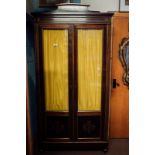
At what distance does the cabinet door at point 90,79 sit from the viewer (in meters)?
2.88

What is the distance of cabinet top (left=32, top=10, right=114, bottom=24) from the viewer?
2781mm

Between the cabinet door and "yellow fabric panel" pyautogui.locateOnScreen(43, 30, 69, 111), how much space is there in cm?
16

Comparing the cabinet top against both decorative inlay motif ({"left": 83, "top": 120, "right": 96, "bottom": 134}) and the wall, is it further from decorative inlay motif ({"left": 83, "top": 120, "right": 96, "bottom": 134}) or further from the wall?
decorative inlay motif ({"left": 83, "top": 120, "right": 96, "bottom": 134})

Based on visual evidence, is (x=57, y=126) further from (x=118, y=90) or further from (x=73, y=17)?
(x=73, y=17)

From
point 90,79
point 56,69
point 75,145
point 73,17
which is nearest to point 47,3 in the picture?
point 73,17

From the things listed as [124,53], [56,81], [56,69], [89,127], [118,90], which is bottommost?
[89,127]

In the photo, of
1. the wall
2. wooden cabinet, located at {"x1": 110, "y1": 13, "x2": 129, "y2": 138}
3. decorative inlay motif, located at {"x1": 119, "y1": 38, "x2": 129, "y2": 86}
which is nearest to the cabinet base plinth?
wooden cabinet, located at {"x1": 110, "y1": 13, "x2": 129, "y2": 138}

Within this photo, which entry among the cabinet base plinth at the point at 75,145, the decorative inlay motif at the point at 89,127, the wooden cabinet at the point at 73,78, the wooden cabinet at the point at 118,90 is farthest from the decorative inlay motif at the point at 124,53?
the cabinet base plinth at the point at 75,145

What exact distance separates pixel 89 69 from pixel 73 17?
67 cm

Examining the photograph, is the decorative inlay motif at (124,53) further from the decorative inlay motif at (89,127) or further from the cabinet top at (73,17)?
the decorative inlay motif at (89,127)

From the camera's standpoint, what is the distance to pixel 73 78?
9.55 ft
